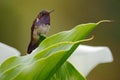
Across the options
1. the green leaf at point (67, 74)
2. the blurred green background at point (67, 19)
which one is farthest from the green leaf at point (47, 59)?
the blurred green background at point (67, 19)

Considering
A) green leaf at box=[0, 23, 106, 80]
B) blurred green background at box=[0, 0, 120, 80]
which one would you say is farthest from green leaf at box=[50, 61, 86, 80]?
blurred green background at box=[0, 0, 120, 80]

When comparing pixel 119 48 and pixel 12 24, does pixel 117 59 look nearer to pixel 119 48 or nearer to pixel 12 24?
pixel 119 48

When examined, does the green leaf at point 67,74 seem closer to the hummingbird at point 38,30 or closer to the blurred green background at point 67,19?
the hummingbird at point 38,30

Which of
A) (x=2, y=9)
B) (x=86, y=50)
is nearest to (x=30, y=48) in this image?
(x=86, y=50)

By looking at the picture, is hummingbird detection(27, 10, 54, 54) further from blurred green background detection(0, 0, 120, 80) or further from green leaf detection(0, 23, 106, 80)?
blurred green background detection(0, 0, 120, 80)

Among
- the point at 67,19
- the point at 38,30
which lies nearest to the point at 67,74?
the point at 38,30

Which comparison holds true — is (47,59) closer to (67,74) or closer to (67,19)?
(67,74)
